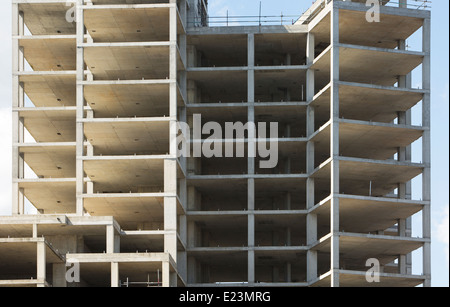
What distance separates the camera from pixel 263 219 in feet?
327

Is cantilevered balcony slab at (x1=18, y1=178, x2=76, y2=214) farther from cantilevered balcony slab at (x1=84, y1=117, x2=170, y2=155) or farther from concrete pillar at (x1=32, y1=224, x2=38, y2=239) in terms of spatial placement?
concrete pillar at (x1=32, y1=224, x2=38, y2=239)

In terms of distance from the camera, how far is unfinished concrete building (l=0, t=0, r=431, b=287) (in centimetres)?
9400

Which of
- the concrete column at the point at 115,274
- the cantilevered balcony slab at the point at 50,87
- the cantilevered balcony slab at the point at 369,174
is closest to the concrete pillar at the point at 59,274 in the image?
the concrete column at the point at 115,274

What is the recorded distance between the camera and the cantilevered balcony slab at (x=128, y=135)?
94625mm

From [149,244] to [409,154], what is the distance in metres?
25.5

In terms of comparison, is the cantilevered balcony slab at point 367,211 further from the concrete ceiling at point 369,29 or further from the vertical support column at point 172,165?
the concrete ceiling at point 369,29

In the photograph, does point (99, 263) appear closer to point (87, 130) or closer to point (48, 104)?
point (87, 130)

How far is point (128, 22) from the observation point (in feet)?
321

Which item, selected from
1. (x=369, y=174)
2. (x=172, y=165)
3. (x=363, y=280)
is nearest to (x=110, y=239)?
(x=172, y=165)

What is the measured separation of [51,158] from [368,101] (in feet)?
92.6

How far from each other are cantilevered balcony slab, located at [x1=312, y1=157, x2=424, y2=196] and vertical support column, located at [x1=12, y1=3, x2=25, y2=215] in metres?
25.2

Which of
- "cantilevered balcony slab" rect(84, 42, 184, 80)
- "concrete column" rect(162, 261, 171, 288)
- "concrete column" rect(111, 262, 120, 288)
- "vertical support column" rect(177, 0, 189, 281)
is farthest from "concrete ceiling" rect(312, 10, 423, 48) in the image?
"concrete column" rect(111, 262, 120, 288)
